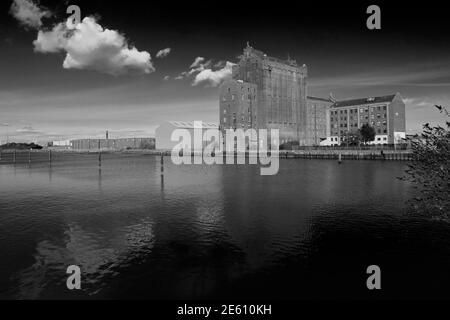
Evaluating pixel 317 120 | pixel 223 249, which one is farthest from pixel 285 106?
pixel 223 249

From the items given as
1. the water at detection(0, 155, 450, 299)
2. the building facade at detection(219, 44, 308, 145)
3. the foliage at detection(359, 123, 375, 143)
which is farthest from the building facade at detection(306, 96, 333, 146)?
the water at detection(0, 155, 450, 299)

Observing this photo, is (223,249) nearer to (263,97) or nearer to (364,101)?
(263,97)

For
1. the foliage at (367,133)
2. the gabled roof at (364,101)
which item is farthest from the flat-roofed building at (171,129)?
the foliage at (367,133)

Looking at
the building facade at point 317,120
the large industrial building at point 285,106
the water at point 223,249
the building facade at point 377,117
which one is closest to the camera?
the water at point 223,249

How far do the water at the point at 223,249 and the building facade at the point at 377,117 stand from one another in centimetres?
11703

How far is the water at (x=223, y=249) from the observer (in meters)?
14.2

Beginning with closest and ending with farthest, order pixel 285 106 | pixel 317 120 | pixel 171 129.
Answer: pixel 285 106 → pixel 171 129 → pixel 317 120

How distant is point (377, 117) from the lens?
139375mm

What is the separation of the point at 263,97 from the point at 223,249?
400 ft

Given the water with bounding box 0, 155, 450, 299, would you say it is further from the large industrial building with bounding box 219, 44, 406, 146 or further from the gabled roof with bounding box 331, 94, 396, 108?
the gabled roof with bounding box 331, 94, 396, 108

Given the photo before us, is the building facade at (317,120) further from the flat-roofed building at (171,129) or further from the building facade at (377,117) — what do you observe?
the flat-roofed building at (171,129)

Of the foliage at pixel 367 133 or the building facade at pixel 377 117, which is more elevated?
the building facade at pixel 377 117
